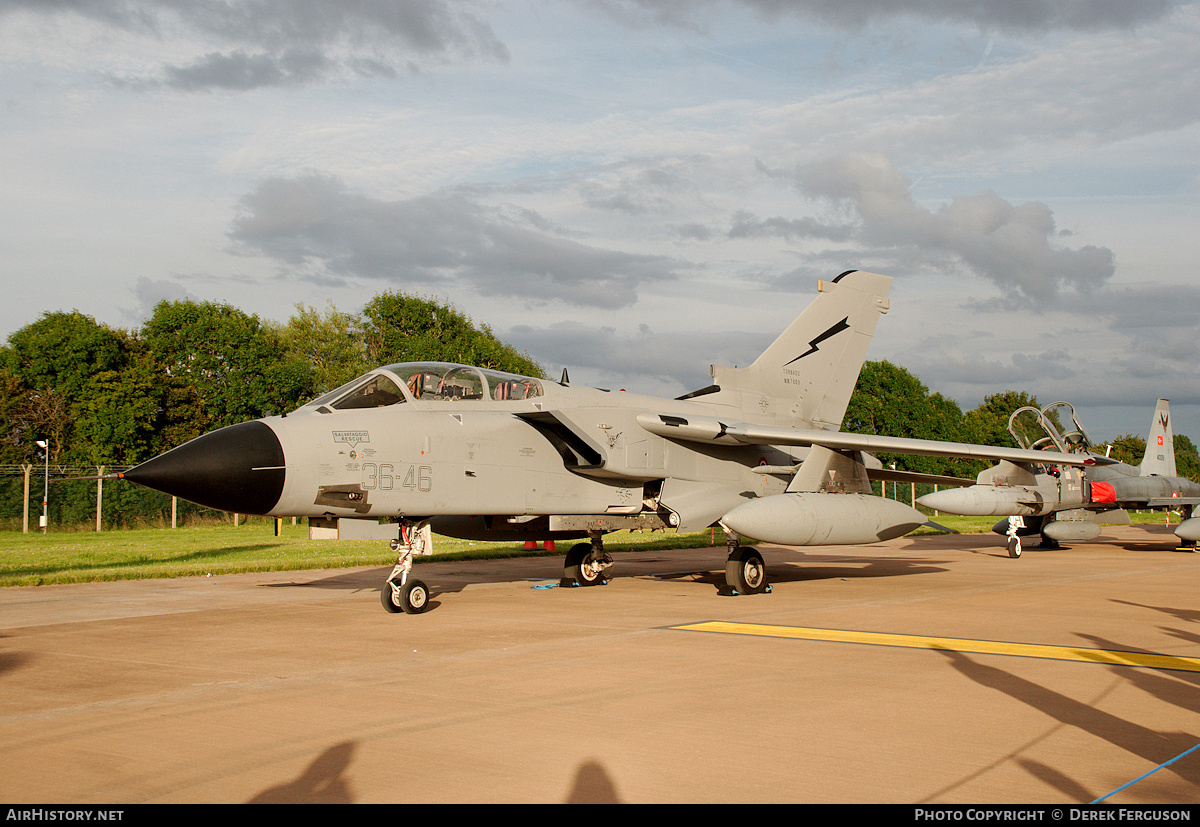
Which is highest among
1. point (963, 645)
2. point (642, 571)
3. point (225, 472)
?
point (225, 472)

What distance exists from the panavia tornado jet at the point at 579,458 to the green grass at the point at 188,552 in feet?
19.8

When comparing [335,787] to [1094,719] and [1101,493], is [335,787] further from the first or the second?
[1101,493]

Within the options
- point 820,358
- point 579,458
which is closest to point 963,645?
point 579,458

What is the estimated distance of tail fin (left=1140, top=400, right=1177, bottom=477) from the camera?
25859 mm

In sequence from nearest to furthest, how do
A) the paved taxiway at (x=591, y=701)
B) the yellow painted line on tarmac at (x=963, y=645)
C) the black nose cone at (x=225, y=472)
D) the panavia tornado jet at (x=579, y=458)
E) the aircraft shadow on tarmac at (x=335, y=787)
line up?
the aircraft shadow on tarmac at (x=335, y=787), the paved taxiway at (x=591, y=701), the yellow painted line on tarmac at (x=963, y=645), the black nose cone at (x=225, y=472), the panavia tornado jet at (x=579, y=458)

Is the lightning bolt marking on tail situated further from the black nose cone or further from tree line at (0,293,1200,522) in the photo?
tree line at (0,293,1200,522)

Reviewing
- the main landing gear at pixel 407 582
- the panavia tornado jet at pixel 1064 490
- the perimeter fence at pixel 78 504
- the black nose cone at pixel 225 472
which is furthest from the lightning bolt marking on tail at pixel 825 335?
the perimeter fence at pixel 78 504

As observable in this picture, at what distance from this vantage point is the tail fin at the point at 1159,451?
84.8 ft

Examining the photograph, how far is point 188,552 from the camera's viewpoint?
2069 cm

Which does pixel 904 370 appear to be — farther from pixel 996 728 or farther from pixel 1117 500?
pixel 996 728

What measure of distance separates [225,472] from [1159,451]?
26455mm

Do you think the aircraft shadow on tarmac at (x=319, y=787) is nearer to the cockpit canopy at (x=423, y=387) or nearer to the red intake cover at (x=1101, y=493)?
the cockpit canopy at (x=423, y=387)

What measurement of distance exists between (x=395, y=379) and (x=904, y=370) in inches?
2507
